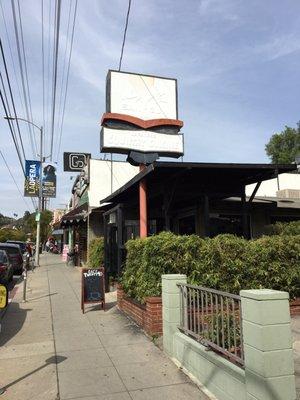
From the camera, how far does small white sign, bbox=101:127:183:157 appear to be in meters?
13.4

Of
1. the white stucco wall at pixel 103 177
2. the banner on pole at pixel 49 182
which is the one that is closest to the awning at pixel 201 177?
the white stucco wall at pixel 103 177

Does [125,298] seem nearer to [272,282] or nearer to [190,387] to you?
[272,282]

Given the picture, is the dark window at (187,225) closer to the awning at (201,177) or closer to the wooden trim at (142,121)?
the awning at (201,177)

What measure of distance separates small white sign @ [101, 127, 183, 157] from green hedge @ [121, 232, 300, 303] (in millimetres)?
4984

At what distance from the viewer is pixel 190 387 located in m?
5.62

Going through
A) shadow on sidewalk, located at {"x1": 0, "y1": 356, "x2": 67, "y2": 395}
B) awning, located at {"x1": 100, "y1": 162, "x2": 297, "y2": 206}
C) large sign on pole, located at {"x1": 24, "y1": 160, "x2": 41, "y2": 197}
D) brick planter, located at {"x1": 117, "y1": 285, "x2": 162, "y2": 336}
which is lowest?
shadow on sidewalk, located at {"x1": 0, "y1": 356, "x2": 67, "y2": 395}

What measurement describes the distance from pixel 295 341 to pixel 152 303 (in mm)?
2476

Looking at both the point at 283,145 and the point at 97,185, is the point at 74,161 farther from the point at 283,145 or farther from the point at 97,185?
the point at 283,145

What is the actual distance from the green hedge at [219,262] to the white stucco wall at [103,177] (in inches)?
626

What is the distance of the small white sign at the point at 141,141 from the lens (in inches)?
528

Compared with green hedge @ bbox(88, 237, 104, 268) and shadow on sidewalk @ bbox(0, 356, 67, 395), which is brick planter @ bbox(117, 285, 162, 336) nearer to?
shadow on sidewalk @ bbox(0, 356, 67, 395)

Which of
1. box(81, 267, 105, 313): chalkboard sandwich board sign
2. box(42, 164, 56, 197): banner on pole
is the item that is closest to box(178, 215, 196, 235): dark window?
box(81, 267, 105, 313): chalkboard sandwich board sign

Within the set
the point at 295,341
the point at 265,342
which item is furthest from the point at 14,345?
the point at 265,342

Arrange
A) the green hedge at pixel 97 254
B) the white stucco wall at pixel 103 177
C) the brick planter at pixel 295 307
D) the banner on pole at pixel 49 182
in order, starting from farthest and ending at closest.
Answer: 1. the banner on pole at pixel 49 182
2. the white stucco wall at pixel 103 177
3. the green hedge at pixel 97 254
4. the brick planter at pixel 295 307
